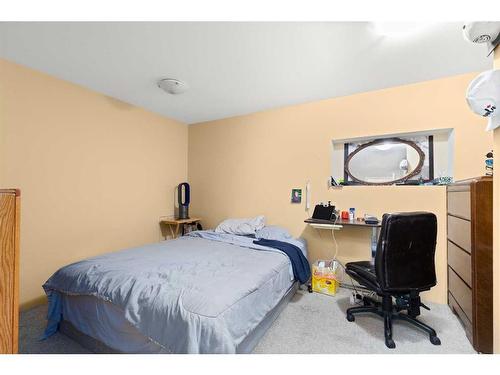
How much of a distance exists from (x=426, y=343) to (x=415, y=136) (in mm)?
2081

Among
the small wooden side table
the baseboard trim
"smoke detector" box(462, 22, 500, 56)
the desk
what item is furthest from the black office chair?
the baseboard trim

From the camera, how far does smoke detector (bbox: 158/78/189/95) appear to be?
94.3 inches

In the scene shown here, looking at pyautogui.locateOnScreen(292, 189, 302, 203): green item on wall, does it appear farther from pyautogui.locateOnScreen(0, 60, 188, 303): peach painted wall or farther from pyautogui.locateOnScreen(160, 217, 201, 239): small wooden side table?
pyautogui.locateOnScreen(0, 60, 188, 303): peach painted wall

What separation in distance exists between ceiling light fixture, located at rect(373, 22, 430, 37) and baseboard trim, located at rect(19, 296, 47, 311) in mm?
3918

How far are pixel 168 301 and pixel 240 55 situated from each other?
6.55 feet

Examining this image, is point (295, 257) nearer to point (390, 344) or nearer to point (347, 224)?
point (347, 224)

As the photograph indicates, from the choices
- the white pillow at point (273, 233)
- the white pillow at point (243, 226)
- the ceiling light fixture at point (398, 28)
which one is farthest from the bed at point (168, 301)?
the ceiling light fixture at point (398, 28)

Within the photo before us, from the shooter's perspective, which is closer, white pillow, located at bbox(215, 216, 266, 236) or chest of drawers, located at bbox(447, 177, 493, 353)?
chest of drawers, located at bbox(447, 177, 493, 353)

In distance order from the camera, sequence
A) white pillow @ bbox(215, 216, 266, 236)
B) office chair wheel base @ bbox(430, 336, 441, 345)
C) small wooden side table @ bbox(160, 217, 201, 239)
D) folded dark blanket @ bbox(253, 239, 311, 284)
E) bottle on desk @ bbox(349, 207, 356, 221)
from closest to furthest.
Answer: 1. office chair wheel base @ bbox(430, 336, 441, 345)
2. folded dark blanket @ bbox(253, 239, 311, 284)
3. bottle on desk @ bbox(349, 207, 356, 221)
4. white pillow @ bbox(215, 216, 266, 236)
5. small wooden side table @ bbox(160, 217, 201, 239)

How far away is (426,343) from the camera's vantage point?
1677 mm

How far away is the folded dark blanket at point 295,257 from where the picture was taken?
2281 millimetres

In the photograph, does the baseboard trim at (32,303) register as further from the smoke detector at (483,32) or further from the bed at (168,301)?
the smoke detector at (483,32)

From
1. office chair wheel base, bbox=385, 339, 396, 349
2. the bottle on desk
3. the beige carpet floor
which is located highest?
the bottle on desk
